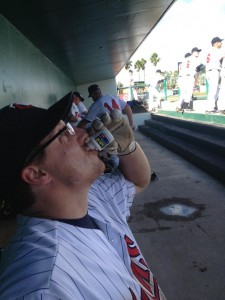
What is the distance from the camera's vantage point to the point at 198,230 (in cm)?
337

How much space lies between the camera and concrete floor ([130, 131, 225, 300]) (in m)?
2.47

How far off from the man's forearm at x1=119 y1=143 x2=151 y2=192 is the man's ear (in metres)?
0.66

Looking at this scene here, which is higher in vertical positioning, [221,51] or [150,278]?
[221,51]

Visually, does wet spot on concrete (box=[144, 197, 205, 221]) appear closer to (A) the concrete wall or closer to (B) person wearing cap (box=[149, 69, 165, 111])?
(B) person wearing cap (box=[149, 69, 165, 111])

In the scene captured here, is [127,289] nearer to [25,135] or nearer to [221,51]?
[25,135]

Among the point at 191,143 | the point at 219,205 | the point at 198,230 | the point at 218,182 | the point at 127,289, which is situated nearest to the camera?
the point at 127,289

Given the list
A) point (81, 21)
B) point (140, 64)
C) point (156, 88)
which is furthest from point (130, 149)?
point (140, 64)

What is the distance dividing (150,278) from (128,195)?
0.54 metres

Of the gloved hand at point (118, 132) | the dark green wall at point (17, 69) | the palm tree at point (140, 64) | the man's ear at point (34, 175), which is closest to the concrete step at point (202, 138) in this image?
the dark green wall at point (17, 69)

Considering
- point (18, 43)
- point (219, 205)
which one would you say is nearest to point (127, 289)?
point (219, 205)

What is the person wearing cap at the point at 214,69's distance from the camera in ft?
25.6

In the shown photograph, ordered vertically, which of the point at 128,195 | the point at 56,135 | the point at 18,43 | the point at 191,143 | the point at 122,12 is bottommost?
the point at 191,143

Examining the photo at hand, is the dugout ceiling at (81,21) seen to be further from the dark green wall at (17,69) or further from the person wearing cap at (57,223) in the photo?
the person wearing cap at (57,223)

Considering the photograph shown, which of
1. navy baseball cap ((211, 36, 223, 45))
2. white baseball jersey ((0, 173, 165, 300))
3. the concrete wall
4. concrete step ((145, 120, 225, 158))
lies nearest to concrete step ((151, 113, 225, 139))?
concrete step ((145, 120, 225, 158))
